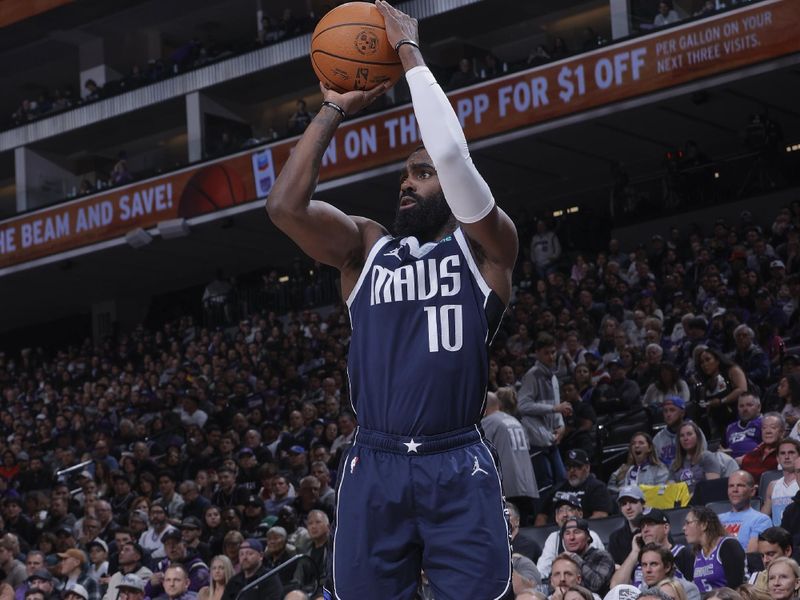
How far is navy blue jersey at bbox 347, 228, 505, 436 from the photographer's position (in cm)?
360

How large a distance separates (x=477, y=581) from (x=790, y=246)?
37.8ft

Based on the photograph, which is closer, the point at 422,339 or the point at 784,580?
the point at 422,339

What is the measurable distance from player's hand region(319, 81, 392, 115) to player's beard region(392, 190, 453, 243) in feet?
1.04

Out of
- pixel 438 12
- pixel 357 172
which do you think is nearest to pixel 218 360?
pixel 357 172

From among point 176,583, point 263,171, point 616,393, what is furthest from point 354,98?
point 263,171

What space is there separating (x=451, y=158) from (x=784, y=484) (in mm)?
5954

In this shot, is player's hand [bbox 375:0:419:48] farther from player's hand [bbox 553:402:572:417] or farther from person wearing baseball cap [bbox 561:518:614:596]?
player's hand [bbox 553:402:572:417]

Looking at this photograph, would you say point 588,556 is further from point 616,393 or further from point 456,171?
point 456,171

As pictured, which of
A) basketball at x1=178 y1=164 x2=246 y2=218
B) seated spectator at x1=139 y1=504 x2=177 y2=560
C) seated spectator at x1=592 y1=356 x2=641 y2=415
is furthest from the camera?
basketball at x1=178 y1=164 x2=246 y2=218

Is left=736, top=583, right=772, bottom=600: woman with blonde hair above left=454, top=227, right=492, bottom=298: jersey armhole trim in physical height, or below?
below

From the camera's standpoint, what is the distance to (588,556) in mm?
8531

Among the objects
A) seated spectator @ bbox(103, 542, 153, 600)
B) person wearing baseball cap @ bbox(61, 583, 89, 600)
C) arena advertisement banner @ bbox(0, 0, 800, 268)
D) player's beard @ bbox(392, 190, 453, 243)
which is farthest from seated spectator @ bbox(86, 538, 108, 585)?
player's beard @ bbox(392, 190, 453, 243)

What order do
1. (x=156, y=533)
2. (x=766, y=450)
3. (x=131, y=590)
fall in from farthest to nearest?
1. (x=156, y=533)
2. (x=131, y=590)
3. (x=766, y=450)

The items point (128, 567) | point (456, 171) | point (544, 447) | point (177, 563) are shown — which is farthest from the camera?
point (128, 567)
